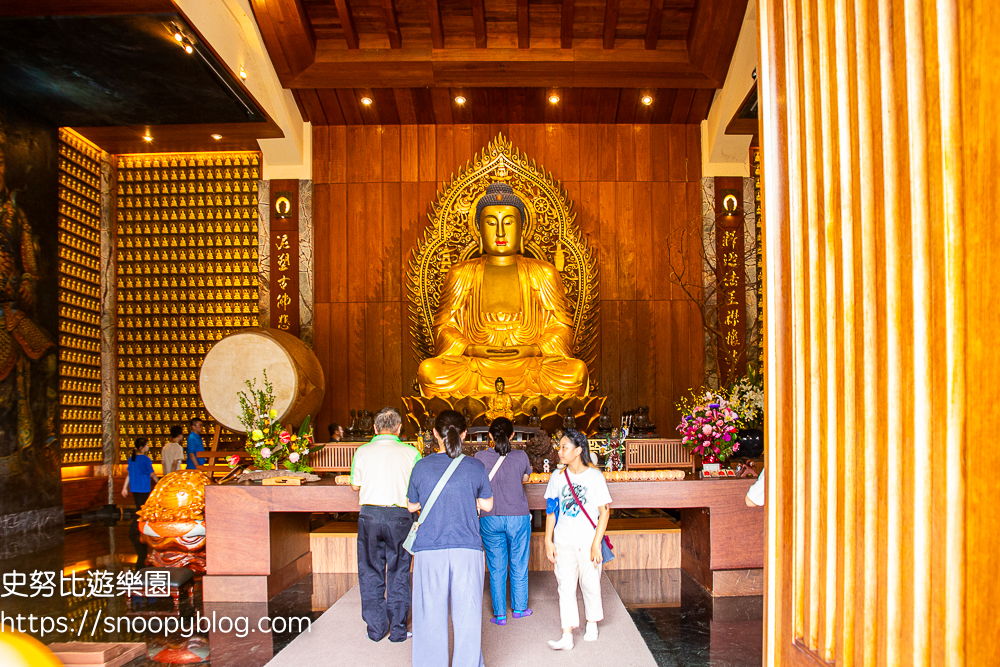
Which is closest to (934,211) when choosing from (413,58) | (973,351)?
(973,351)

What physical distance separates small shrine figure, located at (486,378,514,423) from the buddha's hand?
68cm

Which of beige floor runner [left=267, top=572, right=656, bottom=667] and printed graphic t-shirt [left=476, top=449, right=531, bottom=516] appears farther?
printed graphic t-shirt [left=476, top=449, right=531, bottom=516]

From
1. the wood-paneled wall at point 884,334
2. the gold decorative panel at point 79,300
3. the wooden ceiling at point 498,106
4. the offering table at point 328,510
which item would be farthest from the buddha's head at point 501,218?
the wood-paneled wall at point 884,334

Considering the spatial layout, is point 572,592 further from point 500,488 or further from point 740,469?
point 740,469

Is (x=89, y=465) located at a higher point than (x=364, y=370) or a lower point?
lower

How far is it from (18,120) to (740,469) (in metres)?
6.99

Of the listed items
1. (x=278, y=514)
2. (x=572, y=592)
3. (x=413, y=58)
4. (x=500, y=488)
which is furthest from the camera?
(x=413, y=58)

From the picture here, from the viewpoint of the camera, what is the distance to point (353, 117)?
27.8 feet

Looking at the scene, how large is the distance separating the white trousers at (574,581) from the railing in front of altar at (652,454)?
317cm

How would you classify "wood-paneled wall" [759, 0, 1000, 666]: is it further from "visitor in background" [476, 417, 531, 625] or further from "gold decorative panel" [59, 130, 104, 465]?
"gold decorative panel" [59, 130, 104, 465]

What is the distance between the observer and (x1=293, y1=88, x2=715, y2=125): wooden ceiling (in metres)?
8.11

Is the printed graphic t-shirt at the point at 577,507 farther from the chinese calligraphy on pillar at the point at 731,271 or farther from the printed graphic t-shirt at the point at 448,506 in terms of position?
the chinese calligraphy on pillar at the point at 731,271

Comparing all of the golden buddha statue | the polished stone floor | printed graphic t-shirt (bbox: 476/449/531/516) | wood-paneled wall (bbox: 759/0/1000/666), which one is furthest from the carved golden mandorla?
wood-paneled wall (bbox: 759/0/1000/666)

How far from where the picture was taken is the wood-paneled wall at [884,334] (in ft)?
2.83
